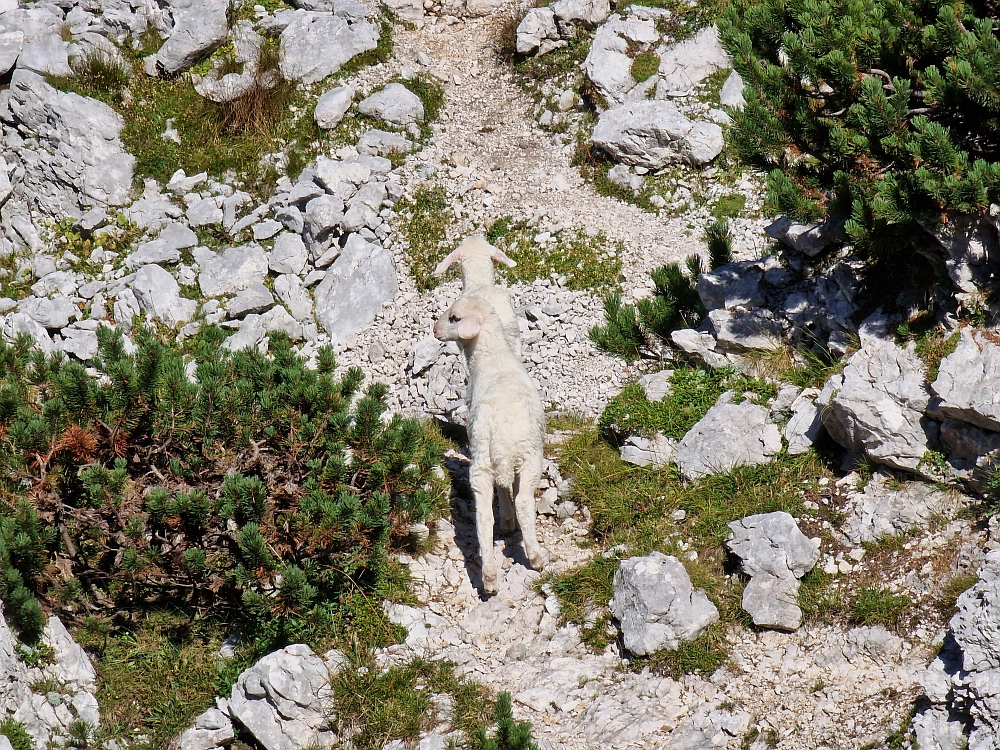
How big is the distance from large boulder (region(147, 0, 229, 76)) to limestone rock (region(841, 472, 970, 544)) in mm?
14239

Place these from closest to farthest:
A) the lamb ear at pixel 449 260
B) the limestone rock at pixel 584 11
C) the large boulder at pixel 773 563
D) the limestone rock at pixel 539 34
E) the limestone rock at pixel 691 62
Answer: the large boulder at pixel 773 563, the lamb ear at pixel 449 260, the limestone rock at pixel 691 62, the limestone rock at pixel 584 11, the limestone rock at pixel 539 34

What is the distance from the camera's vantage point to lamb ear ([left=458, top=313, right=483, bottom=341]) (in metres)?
8.73

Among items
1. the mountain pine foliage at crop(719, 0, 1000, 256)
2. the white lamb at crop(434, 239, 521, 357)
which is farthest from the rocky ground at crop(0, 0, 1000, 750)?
the white lamb at crop(434, 239, 521, 357)

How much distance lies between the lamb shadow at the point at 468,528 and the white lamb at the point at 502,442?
0.47m

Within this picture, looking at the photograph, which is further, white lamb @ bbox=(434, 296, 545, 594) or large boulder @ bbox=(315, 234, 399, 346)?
large boulder @ bbox=(315, 234, 399, 346)

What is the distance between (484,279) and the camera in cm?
1000

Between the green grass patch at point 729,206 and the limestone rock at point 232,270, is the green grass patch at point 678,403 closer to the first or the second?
the green grass patch at point 729,206

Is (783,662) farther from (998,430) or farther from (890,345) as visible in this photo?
(890,345)

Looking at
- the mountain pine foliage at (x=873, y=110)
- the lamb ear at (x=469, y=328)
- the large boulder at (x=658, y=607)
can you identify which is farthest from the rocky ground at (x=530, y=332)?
the lamb ear at (x=469, y=328)

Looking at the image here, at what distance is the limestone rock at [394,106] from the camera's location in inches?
630

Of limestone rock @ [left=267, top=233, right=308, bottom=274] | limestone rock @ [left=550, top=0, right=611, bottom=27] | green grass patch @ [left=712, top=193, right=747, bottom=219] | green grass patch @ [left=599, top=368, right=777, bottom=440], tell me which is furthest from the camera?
limestone rock @ [left=550, top=0, right=611, bottom=27]

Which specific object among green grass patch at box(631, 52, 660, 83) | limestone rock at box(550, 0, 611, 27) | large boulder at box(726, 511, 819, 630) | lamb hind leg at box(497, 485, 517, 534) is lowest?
lamb hind leg at box(497, 485, 517, 534)

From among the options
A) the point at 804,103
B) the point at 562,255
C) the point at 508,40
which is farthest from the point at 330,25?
the point at 804,103

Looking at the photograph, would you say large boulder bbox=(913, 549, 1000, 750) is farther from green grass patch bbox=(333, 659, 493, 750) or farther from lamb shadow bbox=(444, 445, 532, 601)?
lamb shadow bbox=(444, 445, 532, 601)
